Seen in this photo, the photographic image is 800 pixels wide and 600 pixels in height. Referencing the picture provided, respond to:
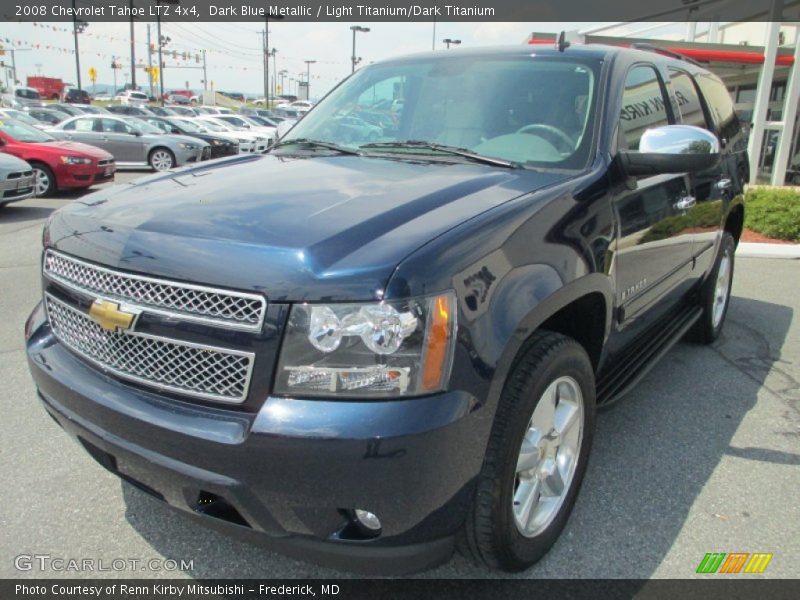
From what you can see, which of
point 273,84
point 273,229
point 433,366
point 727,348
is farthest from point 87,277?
point 273,84

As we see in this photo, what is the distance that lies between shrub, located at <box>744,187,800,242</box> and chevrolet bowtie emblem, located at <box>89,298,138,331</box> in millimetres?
8900

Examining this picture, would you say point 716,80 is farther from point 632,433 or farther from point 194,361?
point 194,361

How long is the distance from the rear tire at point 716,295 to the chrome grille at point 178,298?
3667 millimetres

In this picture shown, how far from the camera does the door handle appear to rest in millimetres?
3512

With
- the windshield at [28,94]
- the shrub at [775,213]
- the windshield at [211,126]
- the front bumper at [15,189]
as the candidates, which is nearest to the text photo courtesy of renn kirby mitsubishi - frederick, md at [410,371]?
the shrub at [775,213]

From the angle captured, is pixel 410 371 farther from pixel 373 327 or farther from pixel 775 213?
pixel 775 213

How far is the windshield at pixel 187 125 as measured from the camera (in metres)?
22.3

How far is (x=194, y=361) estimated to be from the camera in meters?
1.96

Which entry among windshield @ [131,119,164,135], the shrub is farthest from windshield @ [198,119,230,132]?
the shrub

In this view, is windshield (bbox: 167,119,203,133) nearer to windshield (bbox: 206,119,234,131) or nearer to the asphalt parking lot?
windshield (bbox: 206,119,234,131)

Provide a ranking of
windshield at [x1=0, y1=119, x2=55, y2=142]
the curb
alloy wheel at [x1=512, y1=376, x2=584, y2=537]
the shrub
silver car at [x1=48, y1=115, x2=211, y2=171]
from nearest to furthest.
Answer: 1. alloy wheel at [x1=512, y1=376, x2=584, y2=537]
2. the curb
3. the shrub
4. windshield at [x1=0, y1=119, x2=55, y2=142]
5. silver car at [x1=48, y1=115, x2=211, y2=171]

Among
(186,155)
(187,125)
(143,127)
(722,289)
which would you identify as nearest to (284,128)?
(722,289)

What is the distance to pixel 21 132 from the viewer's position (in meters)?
13.2

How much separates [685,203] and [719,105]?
166cm
